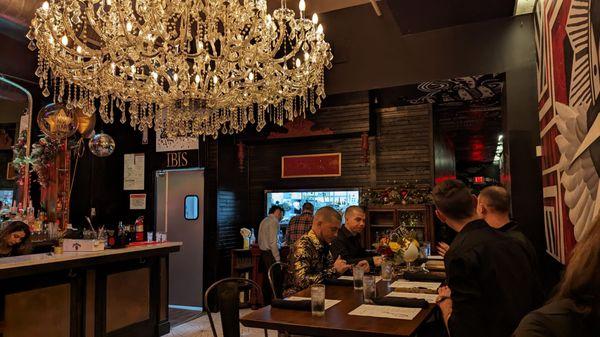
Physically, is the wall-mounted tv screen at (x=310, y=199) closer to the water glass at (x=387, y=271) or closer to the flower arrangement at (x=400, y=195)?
the flower arrangement at (x=400, y=195)

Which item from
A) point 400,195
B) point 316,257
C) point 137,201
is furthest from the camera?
point 137,201

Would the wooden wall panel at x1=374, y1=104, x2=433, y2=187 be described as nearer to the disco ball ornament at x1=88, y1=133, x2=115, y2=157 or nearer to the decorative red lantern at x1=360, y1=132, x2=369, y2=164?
the decorative red lantern at x1=360, y1=132, x2=369, y2=164

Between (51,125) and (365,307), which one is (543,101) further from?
(51,125)

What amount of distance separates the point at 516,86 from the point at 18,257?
5.10m

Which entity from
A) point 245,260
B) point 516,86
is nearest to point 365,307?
point 516,86

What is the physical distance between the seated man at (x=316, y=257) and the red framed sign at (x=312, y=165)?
378cm

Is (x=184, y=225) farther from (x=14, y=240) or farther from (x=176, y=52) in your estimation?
(x=176, y=52)

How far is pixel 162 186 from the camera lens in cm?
794

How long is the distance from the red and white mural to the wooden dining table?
888mm

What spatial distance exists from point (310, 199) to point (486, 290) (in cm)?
564

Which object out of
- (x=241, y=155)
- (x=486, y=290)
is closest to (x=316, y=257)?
(x=486, y=290)

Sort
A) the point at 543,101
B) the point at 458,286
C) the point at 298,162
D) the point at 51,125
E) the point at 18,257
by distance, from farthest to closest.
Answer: the point at 298,162
the point at 51,125
the point at 18,257
the point at 543,101
the point at 458,286

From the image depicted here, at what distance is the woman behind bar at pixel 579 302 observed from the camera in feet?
2.97

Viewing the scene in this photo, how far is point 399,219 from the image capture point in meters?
6.31
